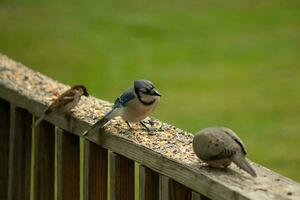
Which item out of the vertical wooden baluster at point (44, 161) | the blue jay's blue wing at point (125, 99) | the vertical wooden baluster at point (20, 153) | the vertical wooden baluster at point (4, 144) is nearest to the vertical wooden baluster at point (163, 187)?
the blue jay's blue wing at point (125, 99)

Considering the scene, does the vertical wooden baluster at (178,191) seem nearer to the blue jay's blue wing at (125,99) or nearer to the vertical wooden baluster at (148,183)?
the vertical wooden baluster at (148,183)


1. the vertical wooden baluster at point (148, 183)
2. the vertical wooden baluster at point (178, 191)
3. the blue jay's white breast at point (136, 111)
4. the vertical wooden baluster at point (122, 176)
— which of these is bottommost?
the vertical wooden baluster at point (178, 191)

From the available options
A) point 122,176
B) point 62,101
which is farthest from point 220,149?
point 62,101

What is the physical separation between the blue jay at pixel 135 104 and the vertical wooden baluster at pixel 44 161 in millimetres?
655

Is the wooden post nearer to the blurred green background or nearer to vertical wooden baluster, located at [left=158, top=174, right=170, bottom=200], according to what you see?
vertical wooden baluster, located at [left=158, top=174, right=170, bottom=200]

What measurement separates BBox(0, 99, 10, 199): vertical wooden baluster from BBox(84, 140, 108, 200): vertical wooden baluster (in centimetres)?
121

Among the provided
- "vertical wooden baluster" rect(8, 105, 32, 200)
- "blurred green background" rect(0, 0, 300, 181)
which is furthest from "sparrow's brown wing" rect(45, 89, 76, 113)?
"blurred green background" rect(0, 0, 300, 181)

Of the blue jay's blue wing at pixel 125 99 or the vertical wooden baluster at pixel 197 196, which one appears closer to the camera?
the vertical wooden baluster at pixel 197 196

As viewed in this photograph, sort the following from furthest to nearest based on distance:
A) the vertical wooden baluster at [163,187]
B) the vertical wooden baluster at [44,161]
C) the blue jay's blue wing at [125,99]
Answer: the vertical wooden baluster at [44,161], the blue jay's blue wing at [125,99], the vertical wooden baluster at [163,187]

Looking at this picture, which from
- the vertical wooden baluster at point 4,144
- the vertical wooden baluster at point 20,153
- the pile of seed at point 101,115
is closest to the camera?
the pile of seed at point 101,115

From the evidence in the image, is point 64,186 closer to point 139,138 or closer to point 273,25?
point 139,138

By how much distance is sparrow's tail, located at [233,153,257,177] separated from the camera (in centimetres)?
324

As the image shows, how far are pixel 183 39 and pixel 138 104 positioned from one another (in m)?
12.6

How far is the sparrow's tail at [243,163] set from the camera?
10.6 feet
